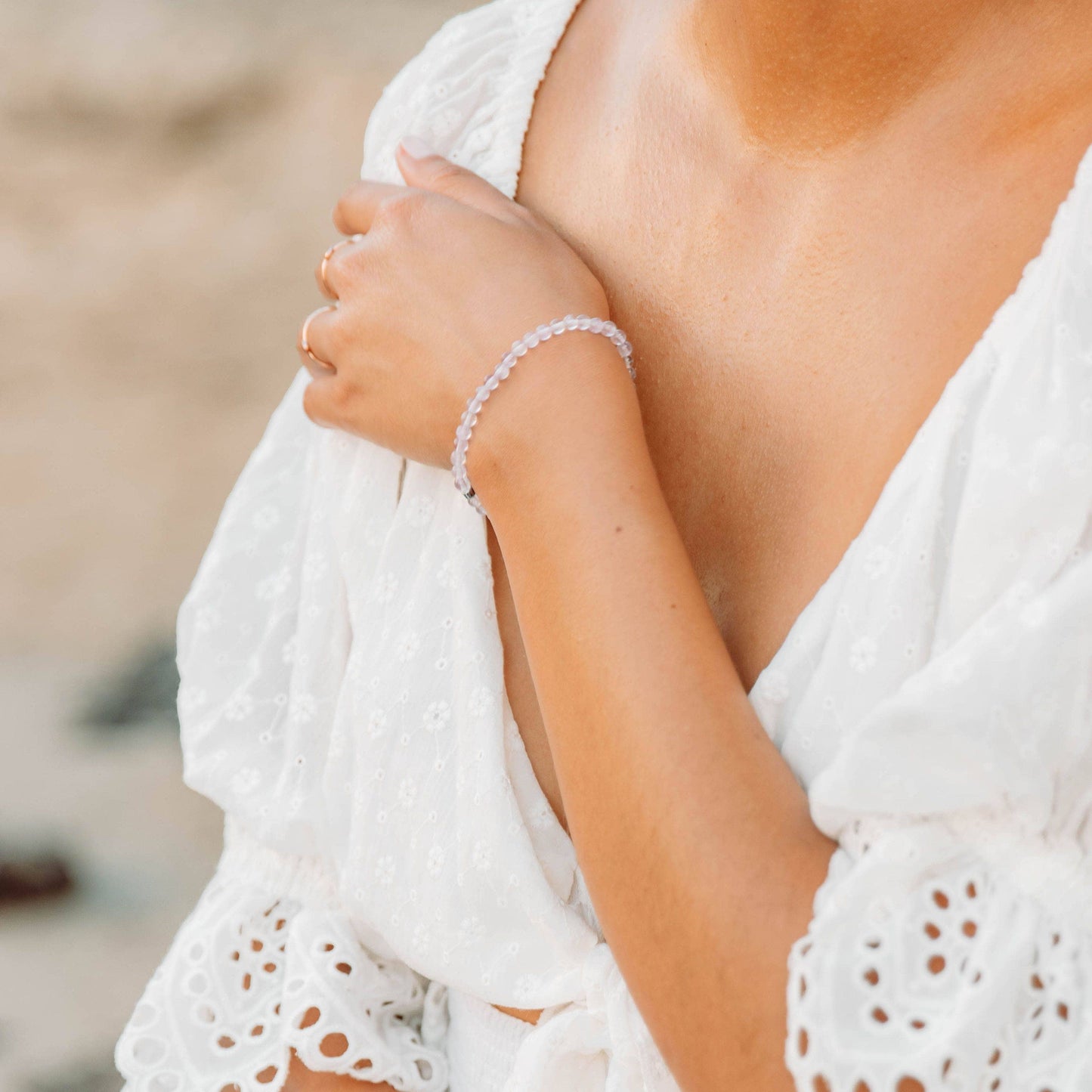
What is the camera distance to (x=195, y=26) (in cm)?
170

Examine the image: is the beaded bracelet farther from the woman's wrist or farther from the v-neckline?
the v-neckline

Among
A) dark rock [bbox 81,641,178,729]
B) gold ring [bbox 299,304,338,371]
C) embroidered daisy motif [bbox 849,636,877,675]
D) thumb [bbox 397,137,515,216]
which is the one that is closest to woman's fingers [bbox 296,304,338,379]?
gold ring [bbox 299,304,338,371]

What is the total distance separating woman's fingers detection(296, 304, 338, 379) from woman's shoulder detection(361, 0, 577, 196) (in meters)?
0.12

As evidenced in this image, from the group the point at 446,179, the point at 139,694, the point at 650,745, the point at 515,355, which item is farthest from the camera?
the point at 139,694

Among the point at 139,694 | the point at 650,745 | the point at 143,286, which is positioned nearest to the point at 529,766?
the point at 650,745

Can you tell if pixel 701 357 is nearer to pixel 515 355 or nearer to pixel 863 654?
pixel 515 355

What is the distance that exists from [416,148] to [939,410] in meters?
0.43

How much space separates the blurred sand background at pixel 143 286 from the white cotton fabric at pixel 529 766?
2.48ft

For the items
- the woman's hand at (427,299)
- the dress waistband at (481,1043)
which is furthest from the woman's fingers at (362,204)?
the dress waistband at (481,1043)

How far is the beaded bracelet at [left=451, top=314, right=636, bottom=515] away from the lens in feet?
2.37

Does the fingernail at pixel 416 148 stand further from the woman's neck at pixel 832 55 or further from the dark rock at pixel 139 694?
the dark rock at pixel 139 694

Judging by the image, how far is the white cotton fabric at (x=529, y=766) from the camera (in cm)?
53

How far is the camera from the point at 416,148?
0.87 meters

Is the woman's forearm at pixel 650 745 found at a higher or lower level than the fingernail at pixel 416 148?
lower
